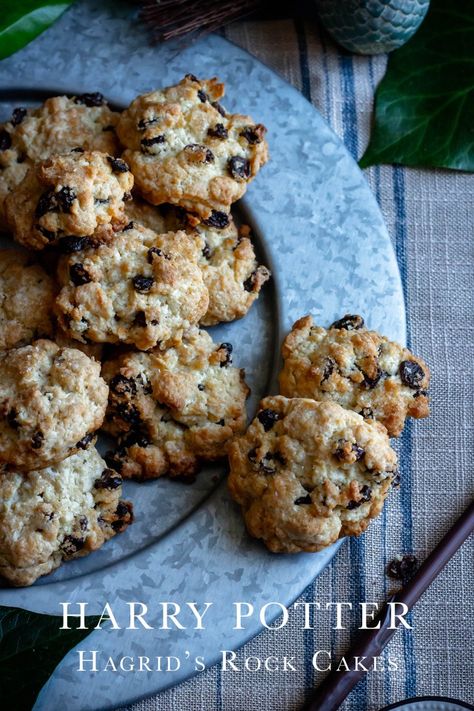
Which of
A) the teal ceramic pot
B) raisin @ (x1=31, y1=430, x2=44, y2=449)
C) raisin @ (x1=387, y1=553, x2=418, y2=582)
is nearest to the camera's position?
raisin @ (x1=31, y1=430, x2=44, y2=449)

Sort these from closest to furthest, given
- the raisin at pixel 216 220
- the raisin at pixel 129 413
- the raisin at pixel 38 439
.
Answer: the raisin at pixel 38 439 < the raisin at pixel 129 413 < the raisin at pixel 216 220

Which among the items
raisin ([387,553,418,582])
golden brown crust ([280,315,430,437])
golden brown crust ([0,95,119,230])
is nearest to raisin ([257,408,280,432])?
golden brown crust ([280,315,430,437])

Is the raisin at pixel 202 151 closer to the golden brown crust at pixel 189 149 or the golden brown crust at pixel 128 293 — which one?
the golden brown crust at pixel 189 149

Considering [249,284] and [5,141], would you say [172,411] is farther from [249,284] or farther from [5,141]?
[5,141]

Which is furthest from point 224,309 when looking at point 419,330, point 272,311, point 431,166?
point 431,166

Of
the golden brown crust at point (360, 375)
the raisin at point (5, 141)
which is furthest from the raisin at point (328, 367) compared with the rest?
the raisin at point (5, 141)

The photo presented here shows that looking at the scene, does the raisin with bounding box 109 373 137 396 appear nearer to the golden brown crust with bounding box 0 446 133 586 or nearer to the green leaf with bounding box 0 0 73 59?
the golden brown crust with bounding box 0 446 133 586
